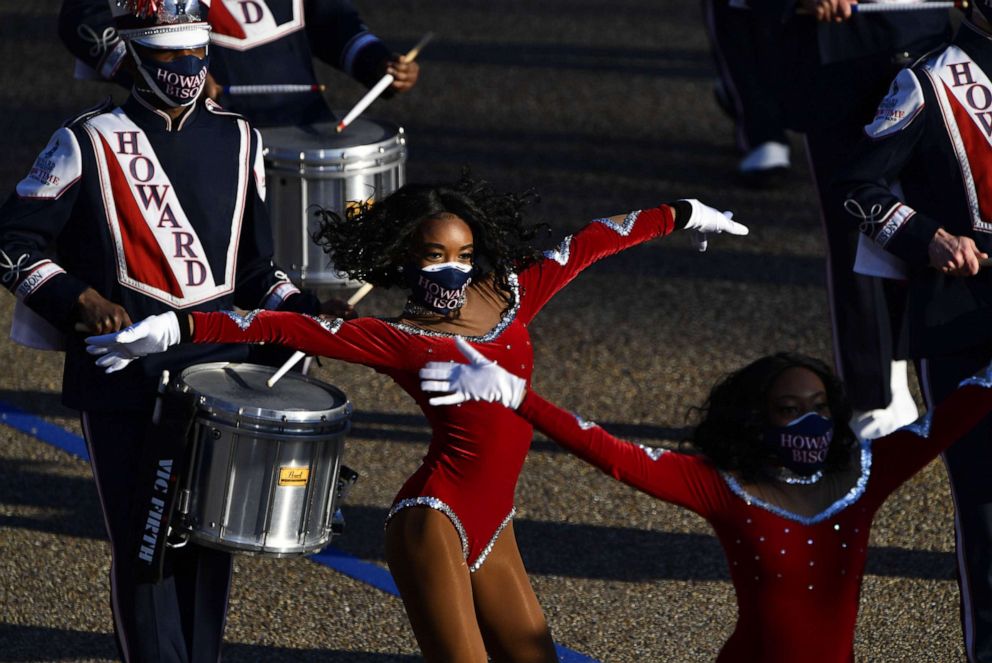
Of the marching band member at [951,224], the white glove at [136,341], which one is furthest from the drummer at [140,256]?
the marching band member at [951,224]

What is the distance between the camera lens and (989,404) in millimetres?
3973

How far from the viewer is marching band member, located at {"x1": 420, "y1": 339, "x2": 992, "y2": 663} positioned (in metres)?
3.86

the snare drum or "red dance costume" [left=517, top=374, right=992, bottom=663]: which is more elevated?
"red dance costume" [left=517, top=374, right=992, bottom=663]

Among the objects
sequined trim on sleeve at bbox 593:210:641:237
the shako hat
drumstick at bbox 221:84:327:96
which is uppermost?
the shako hat

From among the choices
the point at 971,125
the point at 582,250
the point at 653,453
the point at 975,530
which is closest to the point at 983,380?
the point at 653,453

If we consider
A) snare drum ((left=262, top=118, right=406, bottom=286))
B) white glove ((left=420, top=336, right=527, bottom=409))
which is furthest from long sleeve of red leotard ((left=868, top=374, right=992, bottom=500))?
snare drum ((left=262, top=118, right=406, bottom=286))

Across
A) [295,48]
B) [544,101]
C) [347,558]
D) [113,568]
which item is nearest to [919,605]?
Result: [347,558]

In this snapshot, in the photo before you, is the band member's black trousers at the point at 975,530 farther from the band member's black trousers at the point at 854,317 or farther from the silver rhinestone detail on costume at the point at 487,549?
the band member's black trousers at the point at 854,317

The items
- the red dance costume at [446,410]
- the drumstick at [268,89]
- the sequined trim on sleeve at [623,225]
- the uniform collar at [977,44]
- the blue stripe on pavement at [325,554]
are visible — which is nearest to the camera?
the red dance costume at [446,410]

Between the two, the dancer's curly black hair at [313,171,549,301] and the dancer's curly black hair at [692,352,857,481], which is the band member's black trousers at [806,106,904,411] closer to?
the dancer's curly black hair at [313,171,549,301]

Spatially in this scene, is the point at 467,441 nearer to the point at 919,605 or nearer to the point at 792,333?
the point at 919,605

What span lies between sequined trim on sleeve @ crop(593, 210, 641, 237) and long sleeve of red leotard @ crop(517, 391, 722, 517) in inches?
36.7

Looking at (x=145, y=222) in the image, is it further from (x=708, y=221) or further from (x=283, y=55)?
(x=283, y=55)

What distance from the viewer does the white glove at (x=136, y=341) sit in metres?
4.06
